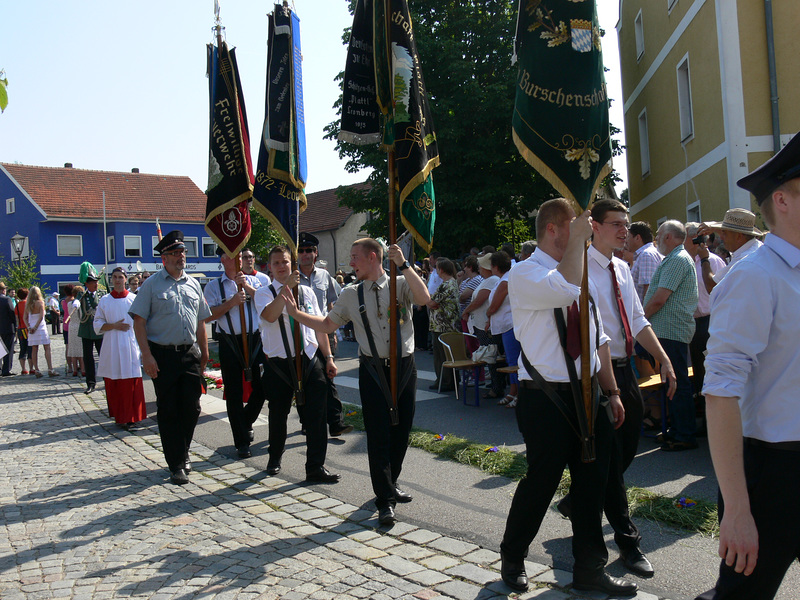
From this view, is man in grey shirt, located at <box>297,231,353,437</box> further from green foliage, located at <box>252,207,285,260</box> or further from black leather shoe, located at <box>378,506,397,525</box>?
green foliage, located at <box>252,207,285,260</box>

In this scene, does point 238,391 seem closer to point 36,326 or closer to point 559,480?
point 559,480

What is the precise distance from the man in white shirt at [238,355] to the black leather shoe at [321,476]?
145 cm

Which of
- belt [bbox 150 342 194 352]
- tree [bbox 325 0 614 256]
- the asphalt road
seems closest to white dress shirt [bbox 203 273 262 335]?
belt [bbox 150 342 194 352]

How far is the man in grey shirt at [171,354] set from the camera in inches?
269

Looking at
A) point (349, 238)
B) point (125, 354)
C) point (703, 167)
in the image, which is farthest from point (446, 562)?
point (349, 238)

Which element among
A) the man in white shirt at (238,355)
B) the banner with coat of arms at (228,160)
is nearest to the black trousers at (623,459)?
the man in white shirt at (238,355)

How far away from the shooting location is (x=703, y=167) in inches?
626

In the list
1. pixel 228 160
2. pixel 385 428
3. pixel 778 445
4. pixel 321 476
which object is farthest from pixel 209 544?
pixel 228 160

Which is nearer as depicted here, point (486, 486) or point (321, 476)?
point (486, 486)

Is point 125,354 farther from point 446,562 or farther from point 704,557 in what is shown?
point 704,557

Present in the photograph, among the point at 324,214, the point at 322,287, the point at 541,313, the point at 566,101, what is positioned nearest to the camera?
the point at 541,313

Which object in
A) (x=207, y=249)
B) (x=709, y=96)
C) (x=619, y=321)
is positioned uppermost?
(x=207, y=249)

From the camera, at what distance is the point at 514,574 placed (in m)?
3.96

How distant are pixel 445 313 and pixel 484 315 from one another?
0.83m
